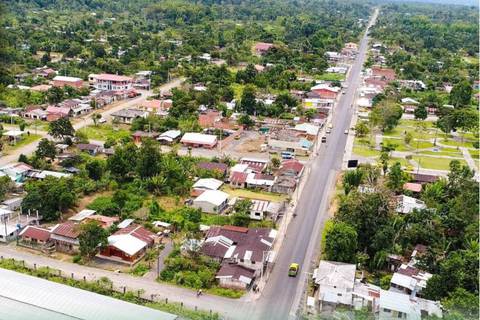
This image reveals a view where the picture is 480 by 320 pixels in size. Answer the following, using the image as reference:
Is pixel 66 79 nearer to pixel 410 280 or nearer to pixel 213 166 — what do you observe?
pixel 213 166

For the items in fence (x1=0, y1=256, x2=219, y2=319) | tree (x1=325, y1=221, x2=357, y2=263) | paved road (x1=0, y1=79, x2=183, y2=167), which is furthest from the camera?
paved road (x1=0, y1=79, x2=183, y2=167)

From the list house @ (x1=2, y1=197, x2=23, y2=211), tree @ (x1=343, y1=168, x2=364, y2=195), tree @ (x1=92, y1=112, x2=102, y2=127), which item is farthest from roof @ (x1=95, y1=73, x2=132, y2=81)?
tree @ (x1=343, y1=168, x2=364, y2=195)

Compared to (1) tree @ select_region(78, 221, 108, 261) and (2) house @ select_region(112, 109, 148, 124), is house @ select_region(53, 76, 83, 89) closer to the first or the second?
(2) house @ select_region(112, 109, 148, 124)

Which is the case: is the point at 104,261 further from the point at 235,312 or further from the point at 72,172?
the point at 72,172

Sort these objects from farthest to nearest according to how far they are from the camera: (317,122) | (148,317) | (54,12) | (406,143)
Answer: (54,12), (317,122), (406,143), (148,317)

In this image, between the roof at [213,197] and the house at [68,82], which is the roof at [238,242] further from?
the house at [68,82]

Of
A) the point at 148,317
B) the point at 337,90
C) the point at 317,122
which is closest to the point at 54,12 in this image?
the point at 337,90

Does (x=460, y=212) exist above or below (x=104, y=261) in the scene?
above

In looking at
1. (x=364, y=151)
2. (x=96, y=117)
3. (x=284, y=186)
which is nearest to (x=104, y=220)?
(x=284, y=186)
